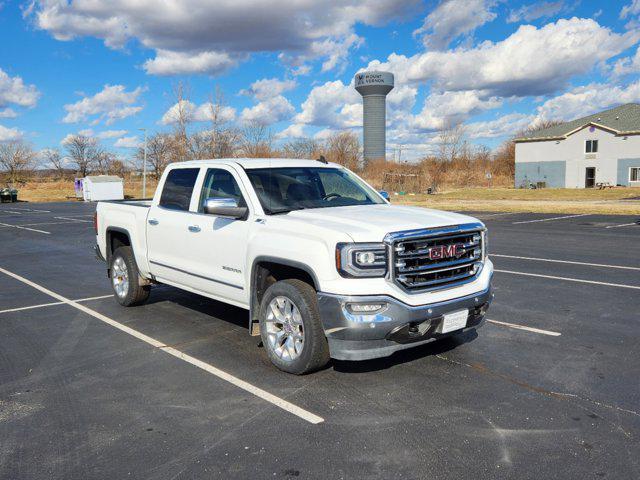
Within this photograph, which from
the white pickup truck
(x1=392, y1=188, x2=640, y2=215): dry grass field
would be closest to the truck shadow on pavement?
the white pickup truck

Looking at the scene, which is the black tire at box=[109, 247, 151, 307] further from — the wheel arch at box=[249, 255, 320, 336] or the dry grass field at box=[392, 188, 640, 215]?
the dry grass field at box=[392, 188, 640, 215]

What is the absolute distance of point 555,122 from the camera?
103375mm

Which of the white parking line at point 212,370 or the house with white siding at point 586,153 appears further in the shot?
the house with white siding at point 586,153

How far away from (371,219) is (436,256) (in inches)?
24.8

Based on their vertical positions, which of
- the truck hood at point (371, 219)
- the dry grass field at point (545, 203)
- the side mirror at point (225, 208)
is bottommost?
the dry grass field at point (545, 203)

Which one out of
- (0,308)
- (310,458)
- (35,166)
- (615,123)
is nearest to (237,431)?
(310,458)

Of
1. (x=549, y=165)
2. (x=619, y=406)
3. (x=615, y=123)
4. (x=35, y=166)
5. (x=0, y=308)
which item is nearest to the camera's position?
(x=619, y=406)

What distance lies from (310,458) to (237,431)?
0.64 metres

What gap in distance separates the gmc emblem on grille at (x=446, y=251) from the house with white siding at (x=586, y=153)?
56.1m

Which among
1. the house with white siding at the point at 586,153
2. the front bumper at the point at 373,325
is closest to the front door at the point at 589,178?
the house with white siding at the point at 586,153

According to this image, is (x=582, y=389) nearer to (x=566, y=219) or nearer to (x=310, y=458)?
(x=310, y=458)

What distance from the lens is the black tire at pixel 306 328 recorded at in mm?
4609

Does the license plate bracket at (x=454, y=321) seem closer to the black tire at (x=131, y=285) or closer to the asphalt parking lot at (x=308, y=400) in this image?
the asphalt parking lot at (x=308, y=400)

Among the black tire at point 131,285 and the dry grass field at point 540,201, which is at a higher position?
the black tire at point 131,285
